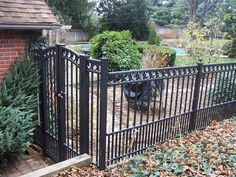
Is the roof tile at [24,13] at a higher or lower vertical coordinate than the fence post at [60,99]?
higher

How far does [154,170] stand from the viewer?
11.4 feet

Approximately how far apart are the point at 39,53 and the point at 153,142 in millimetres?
2351

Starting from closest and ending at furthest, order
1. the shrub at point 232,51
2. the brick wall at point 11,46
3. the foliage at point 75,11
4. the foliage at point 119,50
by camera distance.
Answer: the brick wall at point 11,46, the foliage at point 119,50, the shrub at point 232,51, the foliage at point 75,11

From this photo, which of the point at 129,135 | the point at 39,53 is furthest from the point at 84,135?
the point at 39,53

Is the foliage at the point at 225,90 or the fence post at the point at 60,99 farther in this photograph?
the foliage at the point at 225,90

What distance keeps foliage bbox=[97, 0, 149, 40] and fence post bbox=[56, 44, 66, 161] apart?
28406 millimetres

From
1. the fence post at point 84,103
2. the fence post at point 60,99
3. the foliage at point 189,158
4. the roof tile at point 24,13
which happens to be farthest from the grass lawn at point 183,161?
the roof tile at point 24,13

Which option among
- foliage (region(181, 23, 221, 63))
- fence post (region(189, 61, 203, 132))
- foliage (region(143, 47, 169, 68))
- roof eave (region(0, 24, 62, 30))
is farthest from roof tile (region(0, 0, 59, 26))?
foliage (region(181, 23, 221, 63))

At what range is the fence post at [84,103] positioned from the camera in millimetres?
3502

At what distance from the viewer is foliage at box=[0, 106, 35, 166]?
359cm

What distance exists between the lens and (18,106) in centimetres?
413

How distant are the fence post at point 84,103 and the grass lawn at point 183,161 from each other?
0.35 meters

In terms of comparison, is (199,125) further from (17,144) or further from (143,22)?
(143,22)

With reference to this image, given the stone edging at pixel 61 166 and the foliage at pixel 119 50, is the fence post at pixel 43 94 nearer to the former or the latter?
the stone edging at pixel 61 166
